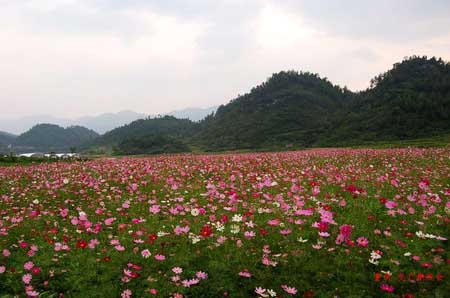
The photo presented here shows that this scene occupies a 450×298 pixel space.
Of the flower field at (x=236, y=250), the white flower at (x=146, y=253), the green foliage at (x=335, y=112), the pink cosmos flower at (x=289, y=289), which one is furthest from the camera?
the green foliage at (x=335, y=112)

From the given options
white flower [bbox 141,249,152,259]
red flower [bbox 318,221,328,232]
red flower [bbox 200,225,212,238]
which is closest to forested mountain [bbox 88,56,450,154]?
red flower [bbox 318,221,328,232]

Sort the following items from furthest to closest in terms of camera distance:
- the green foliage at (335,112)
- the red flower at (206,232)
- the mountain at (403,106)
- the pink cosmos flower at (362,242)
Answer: the green foliage at (335,112), the mountain at (403,106), the red flower at (206,232), the pink cosmos flower at (362,242)

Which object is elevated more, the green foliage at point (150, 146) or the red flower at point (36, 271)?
the green foliage at point (150, 146)

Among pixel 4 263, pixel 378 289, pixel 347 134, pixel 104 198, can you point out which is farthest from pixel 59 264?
pixel 347 134

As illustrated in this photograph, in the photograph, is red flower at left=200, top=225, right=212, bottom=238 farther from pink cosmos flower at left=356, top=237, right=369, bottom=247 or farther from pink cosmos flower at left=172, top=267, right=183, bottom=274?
pink cosmos flower at left=356, top=237, right=369, bottom=247

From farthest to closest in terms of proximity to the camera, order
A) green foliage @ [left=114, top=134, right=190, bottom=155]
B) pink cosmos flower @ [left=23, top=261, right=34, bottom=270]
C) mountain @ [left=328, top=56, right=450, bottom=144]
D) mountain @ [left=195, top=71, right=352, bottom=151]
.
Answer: green foliage @ [left=114, top=134, right=190, bottom=155], mountain @ [left=195, top=71, right=352, bottom=151], mountain @ [left=328, top=56, right=450, bottom=144], pink cosmos flower @ [left=23, top=261, right=34, bottom=270]

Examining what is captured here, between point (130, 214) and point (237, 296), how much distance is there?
384 cm

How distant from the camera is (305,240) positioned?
5.73m

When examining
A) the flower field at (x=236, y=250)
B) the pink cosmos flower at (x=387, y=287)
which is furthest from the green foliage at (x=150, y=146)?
the pink cosmos flower at (x=387, y=287)

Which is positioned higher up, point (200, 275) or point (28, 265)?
point (28, 265)

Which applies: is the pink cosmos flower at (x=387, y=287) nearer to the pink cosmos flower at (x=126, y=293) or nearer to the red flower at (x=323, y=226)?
the red flower at (x=323, y=226)

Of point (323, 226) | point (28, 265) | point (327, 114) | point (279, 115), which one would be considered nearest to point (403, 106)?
point (327, 114)

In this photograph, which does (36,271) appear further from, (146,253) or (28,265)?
(146,253)

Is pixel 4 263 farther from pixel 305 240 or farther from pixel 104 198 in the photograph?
pixel 305 240
